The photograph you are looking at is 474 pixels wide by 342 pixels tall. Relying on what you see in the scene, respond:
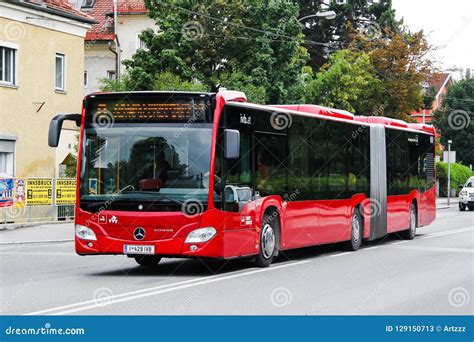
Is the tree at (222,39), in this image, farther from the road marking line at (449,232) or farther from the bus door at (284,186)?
the bus door at (284,186)

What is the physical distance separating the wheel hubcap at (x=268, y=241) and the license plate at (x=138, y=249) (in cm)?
241

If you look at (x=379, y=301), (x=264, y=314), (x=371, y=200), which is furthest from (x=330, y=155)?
(x=264, y=314)

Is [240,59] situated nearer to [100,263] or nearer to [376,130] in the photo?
[376,130]

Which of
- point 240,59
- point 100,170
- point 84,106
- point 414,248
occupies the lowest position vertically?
point 414,248

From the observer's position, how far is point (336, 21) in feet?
222

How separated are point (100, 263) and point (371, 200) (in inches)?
283

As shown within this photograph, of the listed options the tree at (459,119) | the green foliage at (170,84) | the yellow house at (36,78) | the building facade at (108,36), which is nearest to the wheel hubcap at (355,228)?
the green foliage at (170,84)

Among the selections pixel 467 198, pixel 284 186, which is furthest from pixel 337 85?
pixel 284 186

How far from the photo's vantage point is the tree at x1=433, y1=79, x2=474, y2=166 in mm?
85188

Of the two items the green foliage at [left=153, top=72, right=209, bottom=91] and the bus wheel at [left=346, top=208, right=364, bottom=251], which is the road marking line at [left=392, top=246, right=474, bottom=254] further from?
the green foliage at [left=153, top=72, right=209, bottom=91]

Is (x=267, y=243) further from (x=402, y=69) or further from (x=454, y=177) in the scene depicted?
(x=454, y=177)

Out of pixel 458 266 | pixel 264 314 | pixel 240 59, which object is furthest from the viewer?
pixel 240 59

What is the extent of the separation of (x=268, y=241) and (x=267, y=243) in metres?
0.05

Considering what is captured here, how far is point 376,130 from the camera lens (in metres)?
22.8
